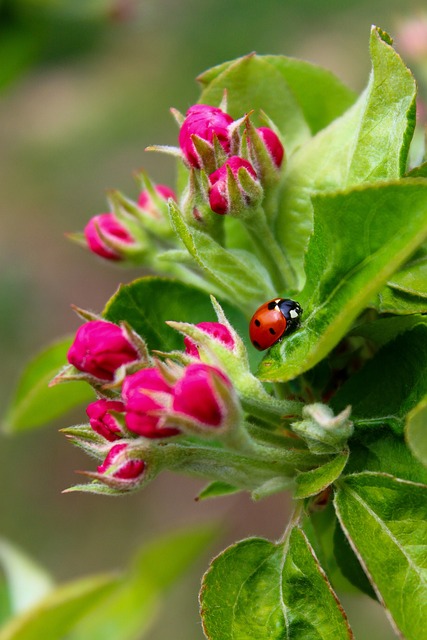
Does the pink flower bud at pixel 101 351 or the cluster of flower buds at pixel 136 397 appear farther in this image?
the pink flower bud at pixel 101 351

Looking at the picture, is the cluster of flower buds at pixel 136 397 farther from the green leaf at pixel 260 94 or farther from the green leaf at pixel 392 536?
the green leaf at pixel 260 94

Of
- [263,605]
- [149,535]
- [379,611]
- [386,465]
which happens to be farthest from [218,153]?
[149,535]

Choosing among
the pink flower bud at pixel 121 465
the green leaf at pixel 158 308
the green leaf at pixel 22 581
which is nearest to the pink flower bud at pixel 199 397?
the pink flower bud at pixel 121 465

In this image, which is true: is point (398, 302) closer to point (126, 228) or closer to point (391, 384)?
point (391, 384)

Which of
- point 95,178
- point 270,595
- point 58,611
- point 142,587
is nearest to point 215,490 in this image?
point 270,595

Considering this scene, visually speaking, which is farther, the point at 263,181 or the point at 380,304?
the point at 263,181

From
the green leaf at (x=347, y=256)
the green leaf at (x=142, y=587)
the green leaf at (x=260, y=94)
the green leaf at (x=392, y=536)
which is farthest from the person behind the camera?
the green leaf at (x=142, y=587)

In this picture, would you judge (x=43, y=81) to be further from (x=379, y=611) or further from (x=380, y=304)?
(x=380, y=304)

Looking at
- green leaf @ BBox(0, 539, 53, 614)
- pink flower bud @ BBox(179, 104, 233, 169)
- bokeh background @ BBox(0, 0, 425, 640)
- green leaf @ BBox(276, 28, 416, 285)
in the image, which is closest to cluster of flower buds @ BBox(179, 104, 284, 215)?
pink flower bud @ BBox(179, 104, 233, 169)
